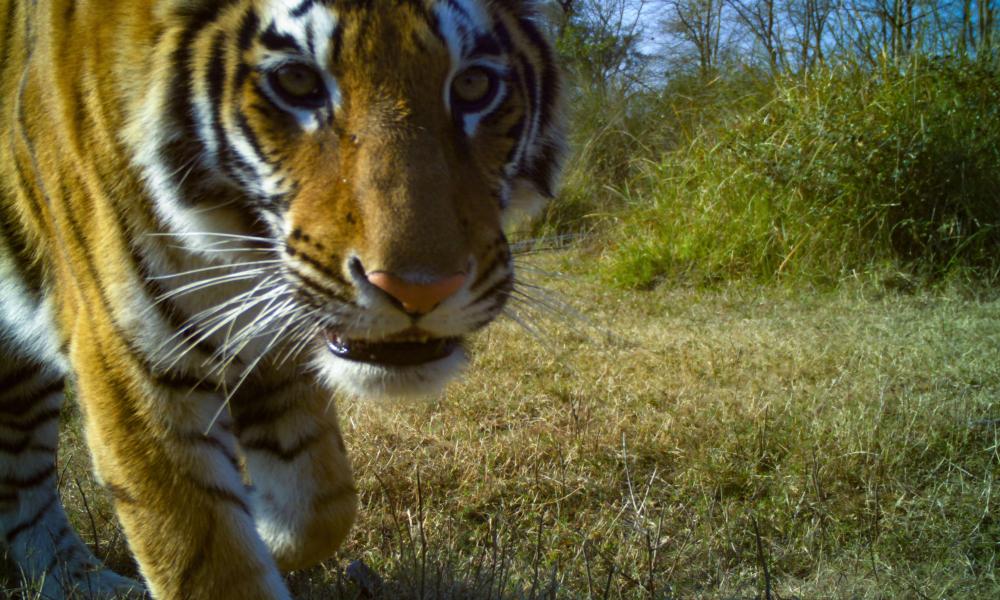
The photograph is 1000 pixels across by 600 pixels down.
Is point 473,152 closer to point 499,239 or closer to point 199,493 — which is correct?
point 499,239

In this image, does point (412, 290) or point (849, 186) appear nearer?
point (412, 290)

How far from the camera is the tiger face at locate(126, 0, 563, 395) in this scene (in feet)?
3.87

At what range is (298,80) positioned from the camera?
131 cm

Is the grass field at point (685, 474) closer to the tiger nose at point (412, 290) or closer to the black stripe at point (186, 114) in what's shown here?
the tiger nose at point (412, 290)

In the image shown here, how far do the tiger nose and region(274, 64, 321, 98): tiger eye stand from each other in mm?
386

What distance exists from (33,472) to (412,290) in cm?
164

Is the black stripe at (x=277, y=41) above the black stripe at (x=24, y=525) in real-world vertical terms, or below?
above

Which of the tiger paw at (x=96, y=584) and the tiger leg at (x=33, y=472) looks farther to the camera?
the tiger leg at (x=33, y=472)

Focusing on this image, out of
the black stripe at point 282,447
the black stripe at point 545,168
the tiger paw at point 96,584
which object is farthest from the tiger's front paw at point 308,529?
the black stripe at point 545,168

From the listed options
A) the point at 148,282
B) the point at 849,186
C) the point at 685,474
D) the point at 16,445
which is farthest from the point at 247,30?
the point at 849,186

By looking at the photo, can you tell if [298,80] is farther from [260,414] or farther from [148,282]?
[260,414]

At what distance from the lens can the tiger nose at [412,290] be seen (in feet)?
3.65

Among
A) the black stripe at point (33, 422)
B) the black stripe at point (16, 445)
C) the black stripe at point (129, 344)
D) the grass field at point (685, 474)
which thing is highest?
the black stripe at point (129, 344)

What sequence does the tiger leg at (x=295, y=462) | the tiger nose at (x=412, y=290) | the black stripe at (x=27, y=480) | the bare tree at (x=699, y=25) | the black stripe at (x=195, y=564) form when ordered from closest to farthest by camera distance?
the tiger nose at (x=412, y=290)
the black stripe at (x=195, y=564)
the tiger leg at (x=295, y=462)
the black stripe at (x=27, y=480)
the bare tree at (x=699, y=25)
